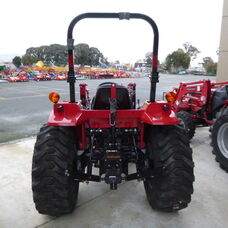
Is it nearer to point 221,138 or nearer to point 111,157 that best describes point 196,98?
point 221,138

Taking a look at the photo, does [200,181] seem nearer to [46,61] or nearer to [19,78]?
[19,78]

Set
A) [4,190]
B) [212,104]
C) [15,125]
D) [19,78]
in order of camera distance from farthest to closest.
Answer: [19,78] < [15,125] < [212,104] < [4,190]

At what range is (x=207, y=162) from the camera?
4082 mm

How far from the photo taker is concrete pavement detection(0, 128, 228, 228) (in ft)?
8.10

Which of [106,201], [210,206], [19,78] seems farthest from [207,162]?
[19,78]

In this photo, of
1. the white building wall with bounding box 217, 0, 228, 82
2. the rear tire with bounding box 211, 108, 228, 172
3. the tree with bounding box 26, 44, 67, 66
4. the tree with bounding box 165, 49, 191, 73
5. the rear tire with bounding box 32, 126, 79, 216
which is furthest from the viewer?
the tree with bounding box 26, 44, 67, 66

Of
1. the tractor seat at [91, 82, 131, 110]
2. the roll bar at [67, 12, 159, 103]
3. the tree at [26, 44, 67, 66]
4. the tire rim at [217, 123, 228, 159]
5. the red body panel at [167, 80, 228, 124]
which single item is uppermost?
the tree at [26, 44, 67, 66]

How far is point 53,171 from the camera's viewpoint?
2281 mm

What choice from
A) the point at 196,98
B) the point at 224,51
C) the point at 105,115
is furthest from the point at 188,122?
the point at 224,51

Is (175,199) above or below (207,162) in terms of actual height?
above

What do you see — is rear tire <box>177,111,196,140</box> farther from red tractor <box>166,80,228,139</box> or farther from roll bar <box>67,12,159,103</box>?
roll bar <box>67,12,159,103</box>

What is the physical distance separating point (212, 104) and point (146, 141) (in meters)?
2.80

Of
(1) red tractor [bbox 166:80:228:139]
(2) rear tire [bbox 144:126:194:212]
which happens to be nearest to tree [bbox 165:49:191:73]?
(1) red tractor [bbox 166:80:228:139]

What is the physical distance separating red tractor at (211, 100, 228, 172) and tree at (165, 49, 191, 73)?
60828 millimetres
